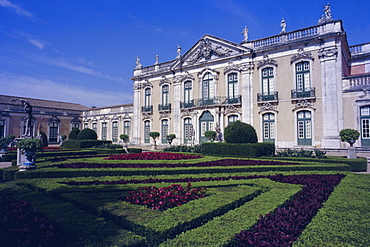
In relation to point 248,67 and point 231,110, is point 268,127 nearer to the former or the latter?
point 231,110

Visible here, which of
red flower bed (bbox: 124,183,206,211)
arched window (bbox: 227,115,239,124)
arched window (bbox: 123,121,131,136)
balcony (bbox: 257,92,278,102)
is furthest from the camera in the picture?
arched window (bbox: 123,121,131,136)

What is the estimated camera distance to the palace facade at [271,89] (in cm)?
1656

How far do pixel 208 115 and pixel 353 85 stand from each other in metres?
11.1

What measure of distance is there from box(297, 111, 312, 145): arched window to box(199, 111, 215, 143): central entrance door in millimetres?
7127

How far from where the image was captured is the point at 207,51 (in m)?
22.8

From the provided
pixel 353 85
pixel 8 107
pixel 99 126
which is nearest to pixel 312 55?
pixel 353 85

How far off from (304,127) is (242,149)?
7.57m

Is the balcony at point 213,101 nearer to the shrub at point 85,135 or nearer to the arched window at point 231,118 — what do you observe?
the arched window at point 231,118

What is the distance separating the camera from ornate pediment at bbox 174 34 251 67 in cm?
2128

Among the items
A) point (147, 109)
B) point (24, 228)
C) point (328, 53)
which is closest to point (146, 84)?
point (147, 109)

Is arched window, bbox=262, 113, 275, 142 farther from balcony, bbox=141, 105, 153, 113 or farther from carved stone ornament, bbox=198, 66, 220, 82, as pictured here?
balcony, bbox=141, 105, 153, 113

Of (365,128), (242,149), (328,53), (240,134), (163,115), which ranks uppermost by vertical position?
(328,53)

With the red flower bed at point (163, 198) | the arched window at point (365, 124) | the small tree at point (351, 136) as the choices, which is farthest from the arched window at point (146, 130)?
the red flower bed at point (163, 198)

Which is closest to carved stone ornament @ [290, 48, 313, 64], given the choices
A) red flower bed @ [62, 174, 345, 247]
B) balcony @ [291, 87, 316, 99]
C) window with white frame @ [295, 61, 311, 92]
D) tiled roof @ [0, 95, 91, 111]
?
window with white frame @ [295, 61, 311, 92]
